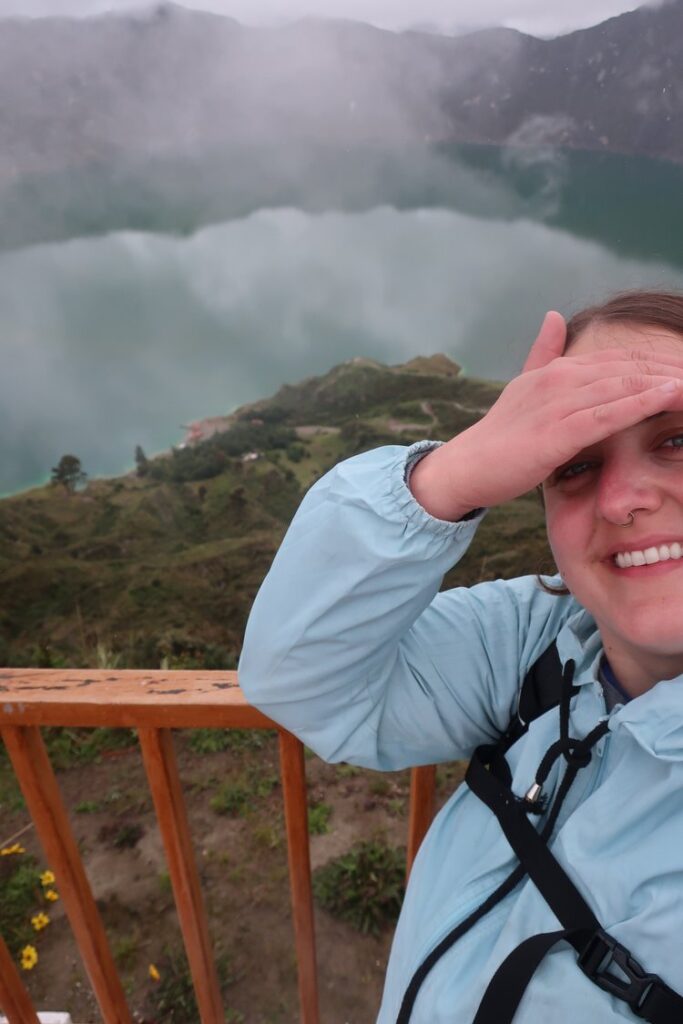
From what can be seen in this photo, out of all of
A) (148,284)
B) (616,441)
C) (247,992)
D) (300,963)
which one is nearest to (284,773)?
(300,963)

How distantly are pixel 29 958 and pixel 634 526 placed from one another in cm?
205

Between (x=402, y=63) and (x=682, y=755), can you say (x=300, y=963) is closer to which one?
(x=682, y=755)

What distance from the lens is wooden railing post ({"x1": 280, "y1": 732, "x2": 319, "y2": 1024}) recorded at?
0.77 meters

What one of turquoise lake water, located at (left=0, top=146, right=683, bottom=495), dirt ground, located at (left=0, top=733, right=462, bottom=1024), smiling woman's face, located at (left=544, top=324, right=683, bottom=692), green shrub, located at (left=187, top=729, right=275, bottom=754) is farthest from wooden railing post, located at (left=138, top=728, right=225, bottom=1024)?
turquoise lake water, located at (left=0, top=146, right=683, bottom=495)

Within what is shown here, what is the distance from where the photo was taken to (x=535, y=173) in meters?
6.14

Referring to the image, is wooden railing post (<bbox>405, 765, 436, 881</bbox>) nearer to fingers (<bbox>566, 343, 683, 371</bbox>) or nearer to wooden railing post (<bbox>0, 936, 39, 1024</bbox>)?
fingers (<bbox>566, 343, 683, 371</bbox>)

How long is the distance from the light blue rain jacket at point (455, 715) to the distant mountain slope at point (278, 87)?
4.59m

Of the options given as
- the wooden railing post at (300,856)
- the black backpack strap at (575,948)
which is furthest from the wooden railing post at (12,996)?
the black backpack strap at (575,948)

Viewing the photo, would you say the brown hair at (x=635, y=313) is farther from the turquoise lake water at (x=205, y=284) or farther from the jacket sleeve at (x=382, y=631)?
the turquoise lake water at (x=205, y=284)

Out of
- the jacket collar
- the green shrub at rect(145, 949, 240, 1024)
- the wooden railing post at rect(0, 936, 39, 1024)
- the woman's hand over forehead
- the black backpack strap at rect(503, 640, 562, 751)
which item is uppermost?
the woman's hand over forehead

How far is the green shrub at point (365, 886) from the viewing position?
1.80 meters

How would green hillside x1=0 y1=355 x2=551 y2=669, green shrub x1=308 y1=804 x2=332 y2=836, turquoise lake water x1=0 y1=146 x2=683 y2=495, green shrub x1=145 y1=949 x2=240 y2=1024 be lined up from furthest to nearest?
turquoise lake water x1=0 y1=146 x2=683 y2=495, green hillside x1=0 y1=355 x2=551 y2=669, green shrub x1=308 y1=804 x2=332 y2=836, green shrub x1=145 y1=949 x2=240 y2=1024

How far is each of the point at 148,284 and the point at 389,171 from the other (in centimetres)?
379

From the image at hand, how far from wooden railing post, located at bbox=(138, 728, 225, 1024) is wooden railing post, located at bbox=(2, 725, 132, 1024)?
0.13m
